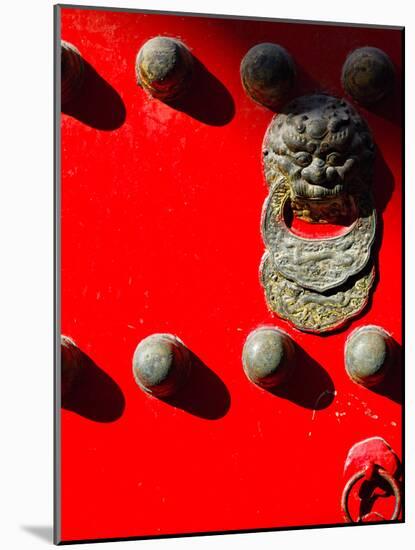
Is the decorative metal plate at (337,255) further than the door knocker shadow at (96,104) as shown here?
Yes

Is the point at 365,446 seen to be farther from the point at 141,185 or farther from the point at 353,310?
the point at 141,185

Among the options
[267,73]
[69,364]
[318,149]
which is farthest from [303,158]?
[69,364]

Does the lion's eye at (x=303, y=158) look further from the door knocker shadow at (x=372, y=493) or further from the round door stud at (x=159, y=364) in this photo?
the door knocker shadow at (x=372, y=493)

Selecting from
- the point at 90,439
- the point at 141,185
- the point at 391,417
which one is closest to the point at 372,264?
the point at 391,417

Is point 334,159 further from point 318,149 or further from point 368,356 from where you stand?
point 368,356

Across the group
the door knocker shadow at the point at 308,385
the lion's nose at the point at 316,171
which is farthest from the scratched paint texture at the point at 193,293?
the lion's nose at the point at 316,171

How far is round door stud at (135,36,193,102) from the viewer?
7.95ft

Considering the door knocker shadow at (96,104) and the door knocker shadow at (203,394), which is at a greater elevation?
the door knocker shadow at (96,104)

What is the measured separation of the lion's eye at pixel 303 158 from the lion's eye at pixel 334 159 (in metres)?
0.04

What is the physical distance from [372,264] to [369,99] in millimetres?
392

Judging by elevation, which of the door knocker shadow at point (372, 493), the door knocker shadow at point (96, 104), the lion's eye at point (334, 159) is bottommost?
the door knocker shadow at point (372, 493)

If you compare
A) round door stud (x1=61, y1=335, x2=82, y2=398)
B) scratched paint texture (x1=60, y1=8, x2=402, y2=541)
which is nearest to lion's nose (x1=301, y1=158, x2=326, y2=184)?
scratched paint texture (x1=60, y1=8, x2=402, y2=541)

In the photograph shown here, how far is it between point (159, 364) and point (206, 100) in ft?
2.05

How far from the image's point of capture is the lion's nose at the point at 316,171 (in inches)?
97.6
